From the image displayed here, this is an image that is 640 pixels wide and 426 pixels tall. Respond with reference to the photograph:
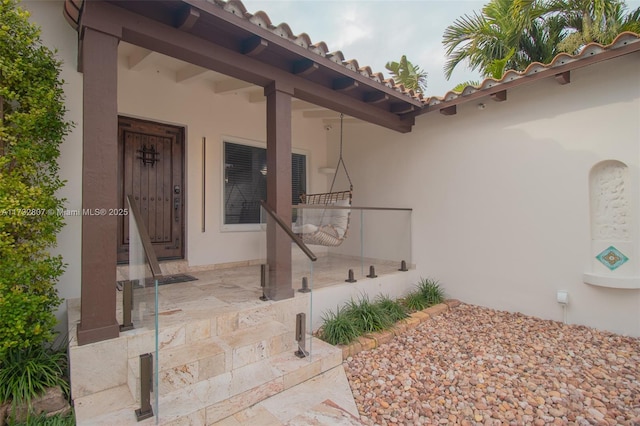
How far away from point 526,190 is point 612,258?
3.63 feet

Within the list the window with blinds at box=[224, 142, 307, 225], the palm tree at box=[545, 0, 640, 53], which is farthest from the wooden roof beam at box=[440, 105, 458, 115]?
the palm tree at box=[545, 0, 640, 53]

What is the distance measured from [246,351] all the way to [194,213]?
2.68 m

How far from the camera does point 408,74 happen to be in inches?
420

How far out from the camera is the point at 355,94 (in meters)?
4.20

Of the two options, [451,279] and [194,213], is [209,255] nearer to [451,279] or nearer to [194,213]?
[194,213]

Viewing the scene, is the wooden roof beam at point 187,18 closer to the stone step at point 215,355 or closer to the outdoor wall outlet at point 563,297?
the stone step at point 215,355

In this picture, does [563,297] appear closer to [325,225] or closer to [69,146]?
[325,225]

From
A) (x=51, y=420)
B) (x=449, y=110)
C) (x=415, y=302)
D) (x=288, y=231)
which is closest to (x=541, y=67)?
(x=449, y=110)

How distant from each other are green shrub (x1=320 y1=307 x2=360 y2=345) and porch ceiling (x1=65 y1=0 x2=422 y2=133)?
248 centimetres

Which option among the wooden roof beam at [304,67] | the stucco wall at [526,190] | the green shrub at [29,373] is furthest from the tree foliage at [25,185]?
the stucco wall at [526,190]

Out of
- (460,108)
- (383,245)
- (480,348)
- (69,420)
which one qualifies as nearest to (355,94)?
(460,108)

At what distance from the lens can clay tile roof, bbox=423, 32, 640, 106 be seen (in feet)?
10.0

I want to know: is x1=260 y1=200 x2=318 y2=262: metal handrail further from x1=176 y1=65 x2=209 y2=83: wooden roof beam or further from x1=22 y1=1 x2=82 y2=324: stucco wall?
x1=176 y1=65 x2=209 y2=83: wooden roof beam

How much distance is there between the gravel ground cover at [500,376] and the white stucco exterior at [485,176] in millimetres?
671
